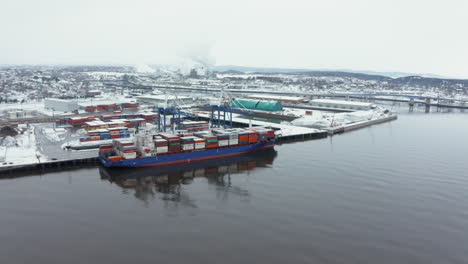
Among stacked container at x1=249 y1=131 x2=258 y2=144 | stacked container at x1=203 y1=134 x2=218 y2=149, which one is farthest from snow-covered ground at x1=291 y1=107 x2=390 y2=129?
stacked container at x1=203 y1=134 x2=218 y2=149

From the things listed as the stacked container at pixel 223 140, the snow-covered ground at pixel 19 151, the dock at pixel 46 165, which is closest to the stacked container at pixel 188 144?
the stacked container at pixel 223 140

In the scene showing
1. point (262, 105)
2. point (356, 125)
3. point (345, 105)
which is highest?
point (345, 105)

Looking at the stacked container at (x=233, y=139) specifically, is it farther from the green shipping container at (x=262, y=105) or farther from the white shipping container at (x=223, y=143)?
the green shipping container at (x=262, y=105)

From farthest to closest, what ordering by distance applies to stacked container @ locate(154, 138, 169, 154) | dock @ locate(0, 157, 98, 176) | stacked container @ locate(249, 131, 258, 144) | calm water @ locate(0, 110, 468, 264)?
stacked container @ locate(249, 131, 258, 144)
stacked container @ locate(154, 138, 169, 154)
dock @ locate(0, 157, 98, 176)
calm water @ locate(0, 110, 468, 264)

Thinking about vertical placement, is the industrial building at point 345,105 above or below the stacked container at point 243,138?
above

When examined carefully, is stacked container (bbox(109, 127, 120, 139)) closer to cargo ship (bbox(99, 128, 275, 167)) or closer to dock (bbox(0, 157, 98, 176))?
cargo ship (bbox(99, 128, 275, 167))

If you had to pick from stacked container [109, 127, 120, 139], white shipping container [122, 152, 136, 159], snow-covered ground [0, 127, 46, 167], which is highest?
stacked container [109, 127, 120, 139]

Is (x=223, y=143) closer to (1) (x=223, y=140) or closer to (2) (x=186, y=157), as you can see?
(1) (x=223, y=140)

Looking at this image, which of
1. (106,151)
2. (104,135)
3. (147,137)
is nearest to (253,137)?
(147,137)
